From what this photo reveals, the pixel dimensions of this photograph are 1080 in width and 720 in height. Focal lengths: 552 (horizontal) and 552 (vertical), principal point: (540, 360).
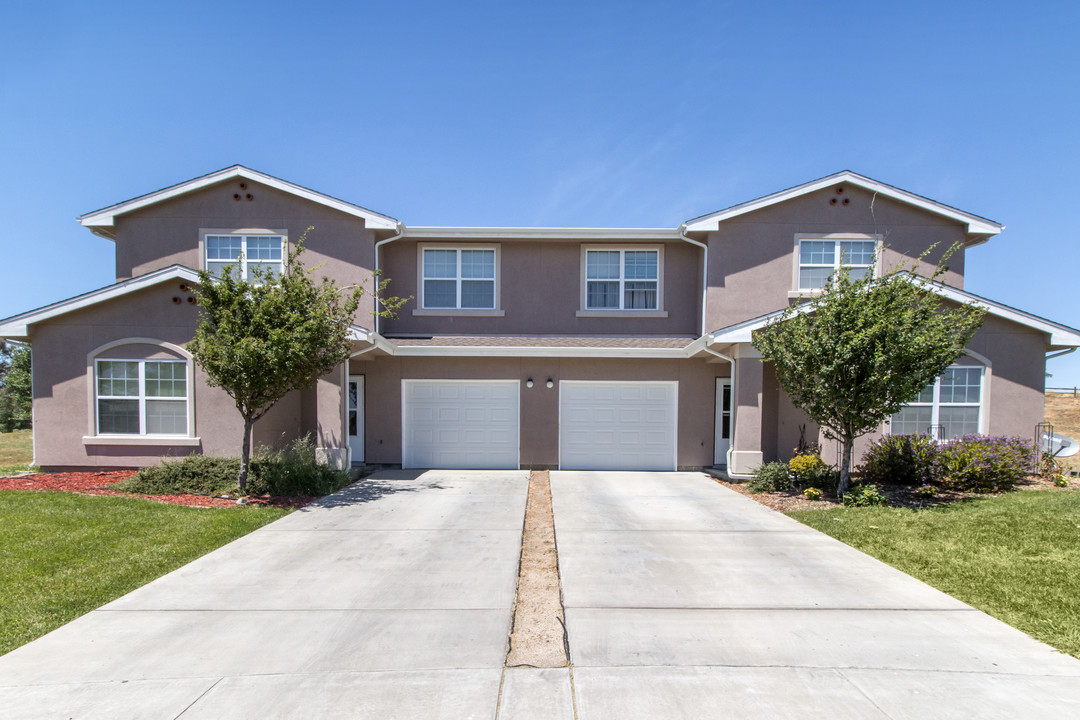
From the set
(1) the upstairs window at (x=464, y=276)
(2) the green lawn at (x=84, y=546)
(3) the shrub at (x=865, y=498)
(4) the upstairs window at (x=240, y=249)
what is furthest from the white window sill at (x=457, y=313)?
(3) the shrub at (x=865, y=498)

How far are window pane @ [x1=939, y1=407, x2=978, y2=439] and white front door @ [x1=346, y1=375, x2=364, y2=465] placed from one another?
44.2ft

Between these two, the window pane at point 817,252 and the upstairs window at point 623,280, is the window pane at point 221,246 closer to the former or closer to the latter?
the upstairs window at point 623,280

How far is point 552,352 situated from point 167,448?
28.7 ft

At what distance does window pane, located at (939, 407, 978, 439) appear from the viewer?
1226 centimetres

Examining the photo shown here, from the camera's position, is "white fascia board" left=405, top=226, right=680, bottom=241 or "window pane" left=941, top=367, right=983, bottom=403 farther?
"white fascia board" left=405, top=226, right=680, bottom=241

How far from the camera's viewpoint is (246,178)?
1378cm

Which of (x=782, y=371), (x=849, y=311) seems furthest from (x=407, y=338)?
(x=849, y=311)

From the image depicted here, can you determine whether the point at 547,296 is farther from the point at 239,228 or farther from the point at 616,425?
the point at 239,228

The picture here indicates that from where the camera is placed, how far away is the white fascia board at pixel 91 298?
38.2 feet

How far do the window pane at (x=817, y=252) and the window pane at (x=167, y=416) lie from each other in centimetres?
1489

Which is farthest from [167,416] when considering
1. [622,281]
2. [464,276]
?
[622,281]

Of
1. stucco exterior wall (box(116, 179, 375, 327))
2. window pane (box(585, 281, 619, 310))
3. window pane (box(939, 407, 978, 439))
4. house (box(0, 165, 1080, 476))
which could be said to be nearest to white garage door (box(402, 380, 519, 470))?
house (box(0, 165, 1080, 476))

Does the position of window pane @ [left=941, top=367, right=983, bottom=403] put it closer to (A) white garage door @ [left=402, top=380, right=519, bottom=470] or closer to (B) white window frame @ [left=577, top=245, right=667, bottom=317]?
(B) white window frame @ [left=577, top=245, right=667, bottom=317]

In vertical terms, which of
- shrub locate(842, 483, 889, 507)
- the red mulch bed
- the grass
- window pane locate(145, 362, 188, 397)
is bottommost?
the grass
